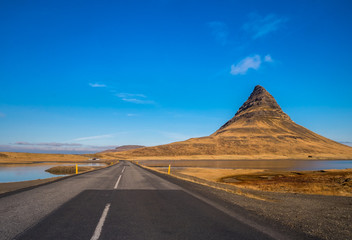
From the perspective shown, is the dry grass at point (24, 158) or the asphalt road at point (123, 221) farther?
the dry grass at point (24, 158)

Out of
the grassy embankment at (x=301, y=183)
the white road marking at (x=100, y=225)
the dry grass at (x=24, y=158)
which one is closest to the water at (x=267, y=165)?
the grassy embankment at (x=301, y=183)

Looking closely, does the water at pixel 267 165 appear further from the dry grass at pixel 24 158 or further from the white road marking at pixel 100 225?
the white road marking at pixel 100 225

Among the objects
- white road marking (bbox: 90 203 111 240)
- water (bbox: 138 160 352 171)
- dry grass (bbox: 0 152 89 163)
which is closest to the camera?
white road marking (bbox: 90 203 111 240)

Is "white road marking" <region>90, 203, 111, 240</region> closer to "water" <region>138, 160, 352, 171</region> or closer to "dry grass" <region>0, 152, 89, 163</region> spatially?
"water" <region>138, 160, 352, 171</region>

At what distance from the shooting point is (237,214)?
24.3 feet

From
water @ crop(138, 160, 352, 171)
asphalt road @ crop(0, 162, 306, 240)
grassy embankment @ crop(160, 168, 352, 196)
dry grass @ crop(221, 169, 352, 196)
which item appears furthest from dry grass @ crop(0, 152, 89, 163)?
asphalt road @ crop(0, 162, 306, 240)

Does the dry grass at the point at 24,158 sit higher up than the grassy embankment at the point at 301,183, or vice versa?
the grassy embankment at the point at 301,183

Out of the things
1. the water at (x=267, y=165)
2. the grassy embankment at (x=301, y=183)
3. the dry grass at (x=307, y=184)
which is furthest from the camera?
the water at (x=267, y=165)

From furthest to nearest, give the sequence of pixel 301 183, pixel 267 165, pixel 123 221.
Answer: pixel 267 165, pixel 301 183, pixel 123 221

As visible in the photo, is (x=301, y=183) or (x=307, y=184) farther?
(x=301, y=183)

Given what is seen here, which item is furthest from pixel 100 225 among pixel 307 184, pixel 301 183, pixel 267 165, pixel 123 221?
pixel 267 165

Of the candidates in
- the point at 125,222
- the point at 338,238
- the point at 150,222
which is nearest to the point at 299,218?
the point at 338,238

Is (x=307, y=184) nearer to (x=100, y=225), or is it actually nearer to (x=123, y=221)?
(x=123, y=221)

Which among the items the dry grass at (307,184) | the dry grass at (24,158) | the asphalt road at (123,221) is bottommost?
the dry grass at (24,158)
